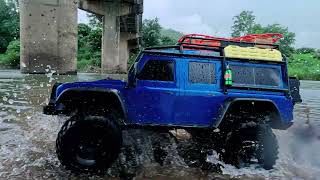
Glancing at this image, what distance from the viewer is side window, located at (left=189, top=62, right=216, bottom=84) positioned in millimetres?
6648

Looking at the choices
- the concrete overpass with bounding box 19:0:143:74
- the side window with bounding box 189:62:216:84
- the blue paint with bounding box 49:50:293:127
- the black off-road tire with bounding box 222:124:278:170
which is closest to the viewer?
the blue paint with bounding box 49:50:293:127

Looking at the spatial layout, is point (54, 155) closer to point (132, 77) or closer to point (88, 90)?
point (88, 90)

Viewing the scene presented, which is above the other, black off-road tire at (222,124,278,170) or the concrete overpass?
the concrete overpass

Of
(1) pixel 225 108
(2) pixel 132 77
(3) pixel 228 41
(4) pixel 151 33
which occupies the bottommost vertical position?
(1) pixel 225 108

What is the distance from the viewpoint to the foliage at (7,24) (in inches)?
3173

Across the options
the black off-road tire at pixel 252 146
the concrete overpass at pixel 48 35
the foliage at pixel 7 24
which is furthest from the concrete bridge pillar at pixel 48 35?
the foliage at pixel 7 24

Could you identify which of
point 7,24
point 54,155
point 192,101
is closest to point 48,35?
point 54,155

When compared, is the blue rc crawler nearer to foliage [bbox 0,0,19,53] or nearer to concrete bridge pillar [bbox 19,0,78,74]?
concrete bridge pillar [bbox 19,0,78,74]

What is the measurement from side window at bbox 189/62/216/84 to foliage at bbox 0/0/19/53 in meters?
78.9

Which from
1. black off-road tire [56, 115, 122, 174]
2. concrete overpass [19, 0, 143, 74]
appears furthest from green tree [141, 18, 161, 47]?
black off-road tire [56, 115, 122, 174]

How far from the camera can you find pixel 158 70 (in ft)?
21.7

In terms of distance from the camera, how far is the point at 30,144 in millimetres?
7316

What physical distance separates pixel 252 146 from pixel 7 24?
85.1 m

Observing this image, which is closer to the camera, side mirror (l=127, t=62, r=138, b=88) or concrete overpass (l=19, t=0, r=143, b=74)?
side mirror (l=127, t=62, r=138, b=88)
